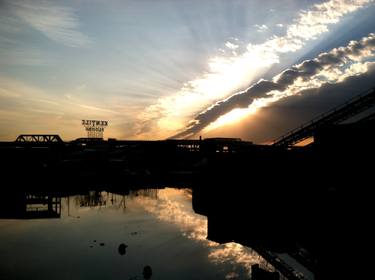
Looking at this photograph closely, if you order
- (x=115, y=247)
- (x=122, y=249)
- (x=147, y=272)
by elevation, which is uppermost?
(x=122, y=249)

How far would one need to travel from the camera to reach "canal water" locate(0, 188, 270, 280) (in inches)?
990

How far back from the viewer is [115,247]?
1200 inches

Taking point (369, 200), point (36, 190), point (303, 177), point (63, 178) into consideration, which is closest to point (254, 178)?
point (303, 177)

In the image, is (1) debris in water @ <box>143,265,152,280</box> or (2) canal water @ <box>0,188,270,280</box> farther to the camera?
(2) canal water @ <box>0,188,270,280</box>

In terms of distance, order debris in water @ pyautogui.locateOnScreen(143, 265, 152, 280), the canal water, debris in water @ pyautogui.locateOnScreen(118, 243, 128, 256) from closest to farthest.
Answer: debris in water @ pyautogui.locateOnScreen(143, 265, 152, 280), the canal water, debris in water @ pyautogui.locateOnScreen(118, 243, 128, 256)

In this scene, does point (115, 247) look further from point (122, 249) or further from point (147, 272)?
point (147, 272)

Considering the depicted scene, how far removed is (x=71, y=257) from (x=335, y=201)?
23464mm

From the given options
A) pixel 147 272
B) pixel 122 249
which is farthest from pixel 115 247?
pixel 147 272

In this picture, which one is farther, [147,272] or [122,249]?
[122,249]

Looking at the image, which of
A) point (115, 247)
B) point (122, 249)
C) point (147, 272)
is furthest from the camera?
point (115, 247)

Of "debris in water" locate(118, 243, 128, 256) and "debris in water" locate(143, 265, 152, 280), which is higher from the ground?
"debris in water" locate(118, 243, 128, 256)

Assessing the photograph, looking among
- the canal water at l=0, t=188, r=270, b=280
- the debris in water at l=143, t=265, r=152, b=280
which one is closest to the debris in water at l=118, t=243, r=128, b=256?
the canal water at l=0, t=188, r=270, b=280

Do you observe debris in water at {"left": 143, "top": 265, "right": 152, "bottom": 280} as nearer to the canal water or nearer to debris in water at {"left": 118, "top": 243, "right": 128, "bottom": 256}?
the canal water

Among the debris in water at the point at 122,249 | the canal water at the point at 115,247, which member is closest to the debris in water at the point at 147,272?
the canal water at the point at 115,247
